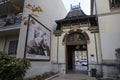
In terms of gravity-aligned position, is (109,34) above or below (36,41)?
above

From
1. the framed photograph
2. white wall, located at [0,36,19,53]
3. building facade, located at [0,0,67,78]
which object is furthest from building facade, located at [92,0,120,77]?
white wall, located at [0,36,19,53]

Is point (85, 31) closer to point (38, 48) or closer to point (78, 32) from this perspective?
point (78, 32)

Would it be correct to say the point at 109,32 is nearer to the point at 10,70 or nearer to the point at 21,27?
the point at 21,27

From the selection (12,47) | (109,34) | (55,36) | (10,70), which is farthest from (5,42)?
(109,34)

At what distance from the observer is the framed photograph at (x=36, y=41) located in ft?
24.1

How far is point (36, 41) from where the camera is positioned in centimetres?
834

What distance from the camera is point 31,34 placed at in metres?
7.71

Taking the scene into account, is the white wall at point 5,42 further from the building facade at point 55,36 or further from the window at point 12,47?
the window at point 12,47

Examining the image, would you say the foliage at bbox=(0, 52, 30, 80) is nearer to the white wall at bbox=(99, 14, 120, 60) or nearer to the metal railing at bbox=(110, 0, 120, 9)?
the white wall at bbox=(99, 14, 120, 60)

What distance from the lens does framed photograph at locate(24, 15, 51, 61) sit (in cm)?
733

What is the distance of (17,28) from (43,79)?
4.36 metres

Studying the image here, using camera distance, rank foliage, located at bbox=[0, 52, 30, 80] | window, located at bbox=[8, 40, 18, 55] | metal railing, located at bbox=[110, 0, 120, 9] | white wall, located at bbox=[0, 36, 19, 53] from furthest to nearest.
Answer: white wall, located at bbox=[0, 36, 19, 53]
window, located at bbox=[8, 40, 18, 55]
metal railing, located at bbox=[110, 0, 120, 9]
foliage, located at bbox=[0, 52, 30, 80]

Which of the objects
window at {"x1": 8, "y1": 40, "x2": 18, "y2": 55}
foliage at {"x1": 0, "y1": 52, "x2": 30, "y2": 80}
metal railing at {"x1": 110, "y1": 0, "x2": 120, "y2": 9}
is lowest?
foliage at {"x1": 0, "y1": 52, "x2": 30, "y2": 80}

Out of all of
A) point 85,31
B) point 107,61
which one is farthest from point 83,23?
point 107,61
